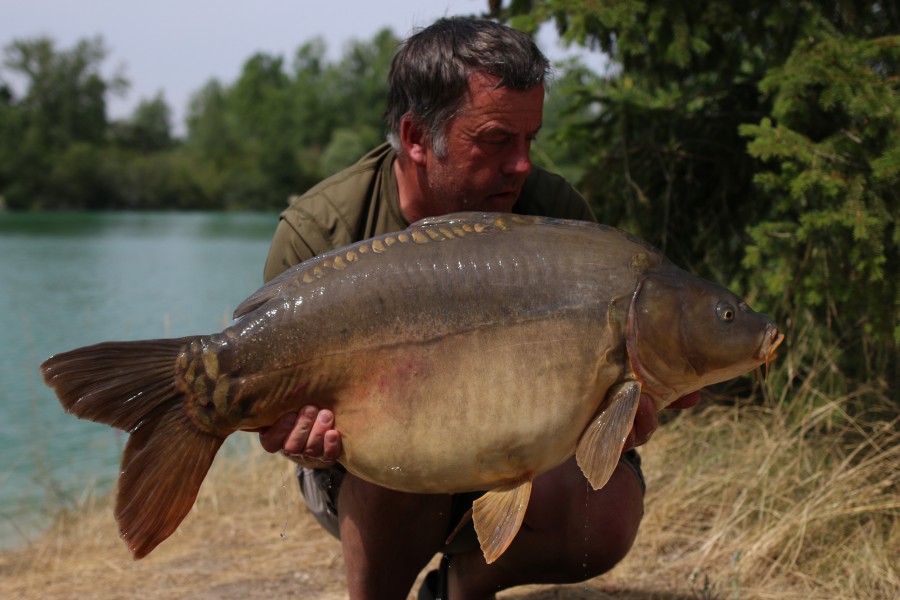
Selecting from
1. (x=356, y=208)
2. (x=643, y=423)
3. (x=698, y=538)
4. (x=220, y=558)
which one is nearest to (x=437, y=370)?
(x=643, y=423)

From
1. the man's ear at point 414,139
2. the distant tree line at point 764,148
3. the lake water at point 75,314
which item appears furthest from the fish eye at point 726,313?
the lake water at point 75,314

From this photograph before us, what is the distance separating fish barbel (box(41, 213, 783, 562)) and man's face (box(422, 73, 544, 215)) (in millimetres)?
416

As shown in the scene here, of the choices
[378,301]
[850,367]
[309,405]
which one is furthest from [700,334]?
[850,367]

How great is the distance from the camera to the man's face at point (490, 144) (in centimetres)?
210

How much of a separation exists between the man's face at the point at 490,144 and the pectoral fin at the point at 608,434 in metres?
0.62

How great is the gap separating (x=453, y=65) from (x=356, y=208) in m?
0.44

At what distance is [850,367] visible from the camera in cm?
347

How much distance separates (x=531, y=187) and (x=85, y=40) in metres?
60.5

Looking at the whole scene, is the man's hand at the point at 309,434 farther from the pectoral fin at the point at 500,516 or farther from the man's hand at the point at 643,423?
the man's hand at the point at 643,423

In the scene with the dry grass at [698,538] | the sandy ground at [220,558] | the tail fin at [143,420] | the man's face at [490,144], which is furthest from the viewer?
the sandy ground at [220,558]

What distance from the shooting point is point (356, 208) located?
7.73 feet

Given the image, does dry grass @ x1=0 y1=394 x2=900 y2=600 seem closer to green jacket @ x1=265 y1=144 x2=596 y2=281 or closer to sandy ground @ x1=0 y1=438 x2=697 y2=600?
sandy ground @ x1=0 y1=438 x2=697 y2=600

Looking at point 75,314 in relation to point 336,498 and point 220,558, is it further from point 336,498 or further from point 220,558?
point 336,498

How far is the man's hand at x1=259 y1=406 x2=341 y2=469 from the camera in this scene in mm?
1743
